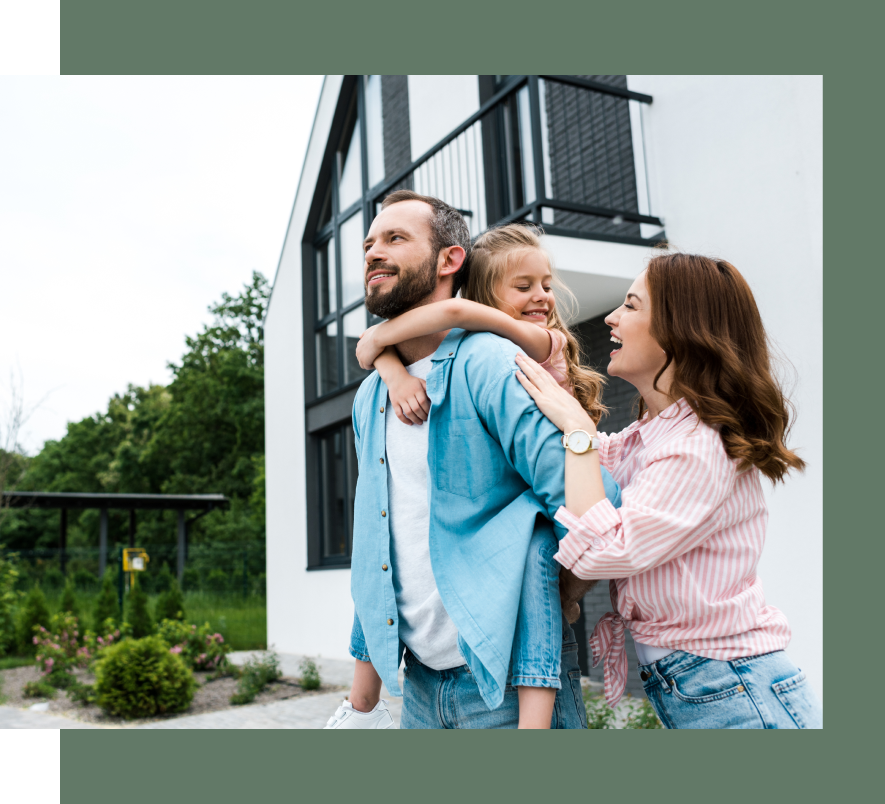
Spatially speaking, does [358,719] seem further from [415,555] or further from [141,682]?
[141,682]

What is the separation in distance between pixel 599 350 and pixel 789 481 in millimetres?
1828

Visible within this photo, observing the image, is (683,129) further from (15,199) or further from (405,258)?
(15,199)

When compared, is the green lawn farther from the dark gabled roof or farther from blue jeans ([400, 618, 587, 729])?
blue jeans ([400, 618, 587, 729])

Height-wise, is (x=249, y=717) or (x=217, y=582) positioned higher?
(x=249, y=717)

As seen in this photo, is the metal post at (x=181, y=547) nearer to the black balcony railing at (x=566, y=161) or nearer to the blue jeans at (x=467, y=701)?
the black balcony railing at (x=566, y=161)

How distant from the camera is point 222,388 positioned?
25.9 metres

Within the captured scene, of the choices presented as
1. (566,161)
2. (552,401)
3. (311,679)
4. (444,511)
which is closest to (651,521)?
(552,401)

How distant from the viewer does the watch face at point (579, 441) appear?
1259 millimetres

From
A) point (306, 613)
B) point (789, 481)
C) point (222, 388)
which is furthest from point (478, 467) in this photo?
point (222, 388)

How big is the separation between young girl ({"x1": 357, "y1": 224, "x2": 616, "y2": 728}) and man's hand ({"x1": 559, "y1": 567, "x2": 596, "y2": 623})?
70mm

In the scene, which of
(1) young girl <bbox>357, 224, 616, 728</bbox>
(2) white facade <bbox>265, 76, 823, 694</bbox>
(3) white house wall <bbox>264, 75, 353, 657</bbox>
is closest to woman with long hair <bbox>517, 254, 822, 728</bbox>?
(1) young girl <bbox>357, 224, 616, 728</bbox>

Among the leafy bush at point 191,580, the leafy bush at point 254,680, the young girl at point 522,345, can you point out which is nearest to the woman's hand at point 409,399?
the young girl at point 522,345

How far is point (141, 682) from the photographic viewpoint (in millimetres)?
6539

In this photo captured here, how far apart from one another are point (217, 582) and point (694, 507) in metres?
18.9
